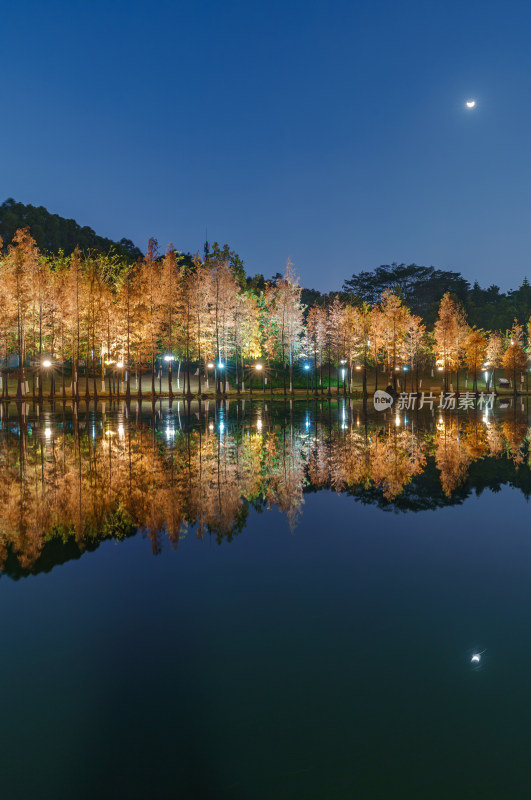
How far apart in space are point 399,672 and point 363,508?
220 inches

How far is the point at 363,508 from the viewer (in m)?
9.59

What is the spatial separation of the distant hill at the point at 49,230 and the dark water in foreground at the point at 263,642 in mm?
93397

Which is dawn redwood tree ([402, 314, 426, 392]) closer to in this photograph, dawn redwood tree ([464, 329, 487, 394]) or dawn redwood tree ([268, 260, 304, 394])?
dawn redwood tree ([464, 329, 487, 394])

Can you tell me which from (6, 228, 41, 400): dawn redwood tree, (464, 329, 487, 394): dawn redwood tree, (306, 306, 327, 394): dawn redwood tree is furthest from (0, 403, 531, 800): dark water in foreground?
(464, 329, 487, 394): dawn redwood tree

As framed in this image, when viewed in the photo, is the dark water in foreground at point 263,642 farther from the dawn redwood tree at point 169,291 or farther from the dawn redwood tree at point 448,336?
the dawn redwood tree at point 448,336

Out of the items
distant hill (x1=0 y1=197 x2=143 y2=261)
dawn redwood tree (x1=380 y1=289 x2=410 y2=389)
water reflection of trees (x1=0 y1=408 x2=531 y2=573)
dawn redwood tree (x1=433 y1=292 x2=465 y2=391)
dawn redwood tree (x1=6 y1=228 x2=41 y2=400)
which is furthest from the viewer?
distant hill (x1=0 y1=197 x2=143 y2=261)

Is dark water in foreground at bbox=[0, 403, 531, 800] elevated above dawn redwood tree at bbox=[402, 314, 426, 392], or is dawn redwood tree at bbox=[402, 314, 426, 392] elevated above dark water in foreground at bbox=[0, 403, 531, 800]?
dawn redwood tree at bbox=[402, 314, 426, 392]

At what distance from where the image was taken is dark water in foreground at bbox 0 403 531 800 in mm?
3123

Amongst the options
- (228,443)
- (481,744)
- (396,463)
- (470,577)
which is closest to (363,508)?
(470,577)

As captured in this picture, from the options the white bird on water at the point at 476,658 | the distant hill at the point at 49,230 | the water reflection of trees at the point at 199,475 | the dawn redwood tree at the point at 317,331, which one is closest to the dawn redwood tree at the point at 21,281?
the water reflection of trees at the point at 199,475

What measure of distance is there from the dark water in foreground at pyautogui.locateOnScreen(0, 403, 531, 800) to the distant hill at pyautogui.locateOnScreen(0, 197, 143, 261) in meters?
93.4

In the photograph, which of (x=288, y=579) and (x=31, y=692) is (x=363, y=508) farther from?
(x=31, y=692)

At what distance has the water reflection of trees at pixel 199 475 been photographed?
8.30 meters

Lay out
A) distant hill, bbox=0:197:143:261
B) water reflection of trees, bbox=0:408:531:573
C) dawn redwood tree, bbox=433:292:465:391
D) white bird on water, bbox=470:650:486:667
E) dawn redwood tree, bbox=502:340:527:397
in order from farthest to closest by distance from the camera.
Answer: distant hill, bbox=0:197:143:261, dawn redwood tree, bbox=502:340:527:397, dawn redwood tree, bbox=433:292:465:391, water reflection of trees, bbox=0:408:531:573, white bird on water, bbox=470:650:486:667
